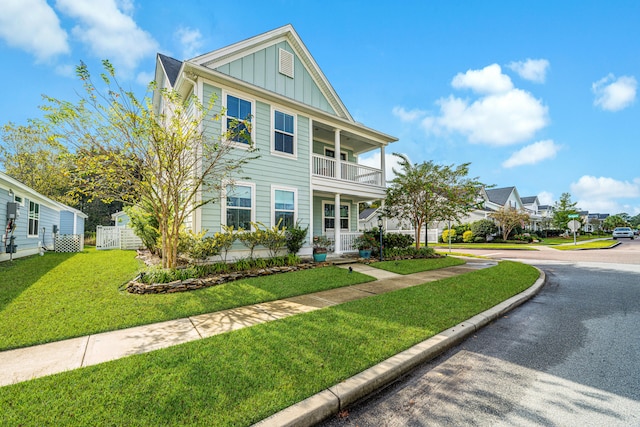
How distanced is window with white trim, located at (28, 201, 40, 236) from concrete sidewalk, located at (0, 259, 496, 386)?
13650 mm

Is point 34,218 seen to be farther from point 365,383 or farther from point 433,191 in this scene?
point 433,191

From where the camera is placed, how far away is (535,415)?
7.55ft

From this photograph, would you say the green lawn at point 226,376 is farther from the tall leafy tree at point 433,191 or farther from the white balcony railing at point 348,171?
the tall leafy tree at point 433,191

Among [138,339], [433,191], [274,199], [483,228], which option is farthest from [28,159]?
[483,228]

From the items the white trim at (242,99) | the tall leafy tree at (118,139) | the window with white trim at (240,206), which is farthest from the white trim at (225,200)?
the tall leafy tree at (118,139)

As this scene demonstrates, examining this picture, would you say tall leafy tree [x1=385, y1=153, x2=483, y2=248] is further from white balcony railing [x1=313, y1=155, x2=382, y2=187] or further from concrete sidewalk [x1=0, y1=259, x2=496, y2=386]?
concrete sidewalk [x1=0, y1=259, x2=496, y2=386]

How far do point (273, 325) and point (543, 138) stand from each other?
29203 millimetres

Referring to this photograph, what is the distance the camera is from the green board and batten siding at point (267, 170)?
8.52 m

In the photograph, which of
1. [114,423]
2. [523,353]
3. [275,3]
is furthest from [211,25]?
[523,353]

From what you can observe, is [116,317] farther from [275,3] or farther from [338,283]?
[275,3]

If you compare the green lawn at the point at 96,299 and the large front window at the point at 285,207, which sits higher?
the large front window at the point at 285,207

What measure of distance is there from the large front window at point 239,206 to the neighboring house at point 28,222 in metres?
7.62

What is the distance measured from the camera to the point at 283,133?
10.3 metres

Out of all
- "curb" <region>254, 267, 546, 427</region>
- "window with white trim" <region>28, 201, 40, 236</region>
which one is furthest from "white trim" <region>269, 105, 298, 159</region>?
"window with white trim" <region>28, 201, 40, 236</region>
